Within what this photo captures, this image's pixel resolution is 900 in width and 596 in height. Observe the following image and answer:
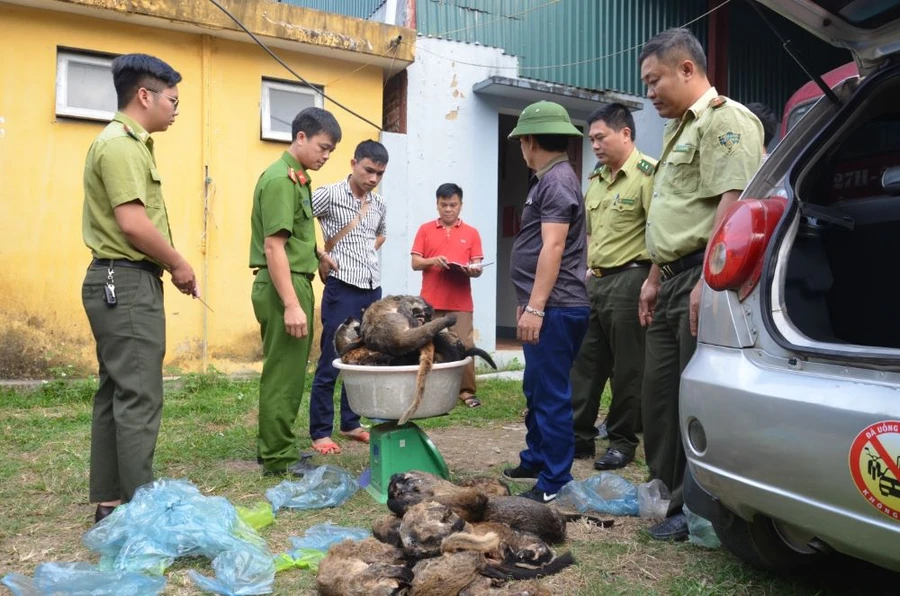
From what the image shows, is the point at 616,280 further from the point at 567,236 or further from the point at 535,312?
the point at 535,312

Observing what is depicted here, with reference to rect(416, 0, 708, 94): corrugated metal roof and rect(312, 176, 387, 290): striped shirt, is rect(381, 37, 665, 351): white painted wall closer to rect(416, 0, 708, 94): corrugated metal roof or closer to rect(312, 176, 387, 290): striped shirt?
rect(416, 0, 708, 94): corrugated metal roof

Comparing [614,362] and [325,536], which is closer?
[325,536]

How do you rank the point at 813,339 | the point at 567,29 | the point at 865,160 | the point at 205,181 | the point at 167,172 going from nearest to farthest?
the point at 813,339 → the point at 865,160 → the point at 167,172 → the point at 205,181 → the point at 567,29

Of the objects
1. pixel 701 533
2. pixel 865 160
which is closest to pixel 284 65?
pixel 865 160

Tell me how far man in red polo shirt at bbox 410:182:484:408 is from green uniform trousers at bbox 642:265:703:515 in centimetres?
320

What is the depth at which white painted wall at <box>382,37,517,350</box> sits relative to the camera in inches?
326

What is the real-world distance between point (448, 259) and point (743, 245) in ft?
14.7

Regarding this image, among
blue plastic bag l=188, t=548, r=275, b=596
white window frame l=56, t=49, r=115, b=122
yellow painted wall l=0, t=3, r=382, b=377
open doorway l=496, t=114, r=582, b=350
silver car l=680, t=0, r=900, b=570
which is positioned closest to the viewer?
silver car l=680, t=0, r=900, b=570

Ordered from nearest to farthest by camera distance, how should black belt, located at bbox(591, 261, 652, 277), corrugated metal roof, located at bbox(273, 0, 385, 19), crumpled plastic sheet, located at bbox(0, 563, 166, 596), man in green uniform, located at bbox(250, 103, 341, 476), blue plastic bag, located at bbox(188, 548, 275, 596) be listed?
crumpled plastic sheet, located at bbox(0, 563, 166, 596), blue plastic bag, located at bbox(188, 548, 275, 596), man in green uniform, located at bbox(250, 103, 341, 476), black belt, located at bbox(591, 261, 652, 277), corrugated metal roof, located at bbox(273, 0, 385, 19)

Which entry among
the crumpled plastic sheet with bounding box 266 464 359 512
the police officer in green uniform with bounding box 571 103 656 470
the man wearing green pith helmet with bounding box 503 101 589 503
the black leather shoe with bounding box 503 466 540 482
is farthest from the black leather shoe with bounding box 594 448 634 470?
the crumpled plastic sheet with bounding box 266 464 359 512

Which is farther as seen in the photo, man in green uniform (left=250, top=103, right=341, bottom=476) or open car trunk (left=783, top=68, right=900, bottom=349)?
man in green uniform (left=250, top=103, right=341, bottom=476)

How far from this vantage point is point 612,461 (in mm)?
4625

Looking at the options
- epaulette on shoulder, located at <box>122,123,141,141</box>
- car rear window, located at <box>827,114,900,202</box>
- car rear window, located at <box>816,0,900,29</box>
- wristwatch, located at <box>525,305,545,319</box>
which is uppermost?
car rear window, located at <box>816,0,900,29</box>

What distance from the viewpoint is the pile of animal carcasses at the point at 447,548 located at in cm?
246
